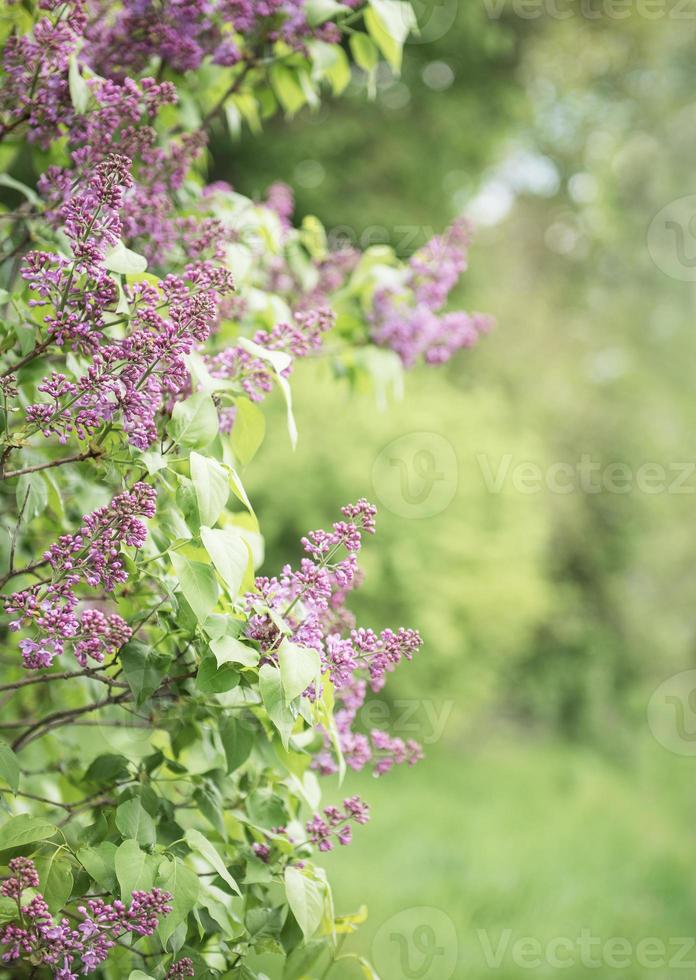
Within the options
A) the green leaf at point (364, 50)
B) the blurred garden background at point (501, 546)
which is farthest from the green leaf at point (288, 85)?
the blurred garden background at point (501, 546)

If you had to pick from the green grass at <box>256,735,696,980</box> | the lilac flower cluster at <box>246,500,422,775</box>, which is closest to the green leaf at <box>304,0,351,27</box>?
the lilac flower cluster at <box>246,500,422,775</box>

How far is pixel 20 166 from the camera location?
6.98m

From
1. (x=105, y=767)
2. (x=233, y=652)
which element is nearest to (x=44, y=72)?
(x=233, y=652)

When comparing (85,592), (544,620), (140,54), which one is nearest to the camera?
(140,54)

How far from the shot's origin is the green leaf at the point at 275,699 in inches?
45.3

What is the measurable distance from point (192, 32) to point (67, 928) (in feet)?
4.93

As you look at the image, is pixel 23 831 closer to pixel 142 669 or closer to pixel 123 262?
pixel 142 669

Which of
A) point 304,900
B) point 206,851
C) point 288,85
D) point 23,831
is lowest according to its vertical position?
point 304,900

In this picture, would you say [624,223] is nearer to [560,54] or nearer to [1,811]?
[560,54]

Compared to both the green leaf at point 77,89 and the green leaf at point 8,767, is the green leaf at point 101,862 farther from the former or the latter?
the green leaf at point 77,89

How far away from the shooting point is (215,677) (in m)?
1.22

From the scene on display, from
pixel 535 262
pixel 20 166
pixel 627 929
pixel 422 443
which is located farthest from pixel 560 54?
pixel 627 929

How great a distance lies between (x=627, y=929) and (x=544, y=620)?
14.7 feet

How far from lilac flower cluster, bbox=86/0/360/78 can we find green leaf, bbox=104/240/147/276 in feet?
2.23
